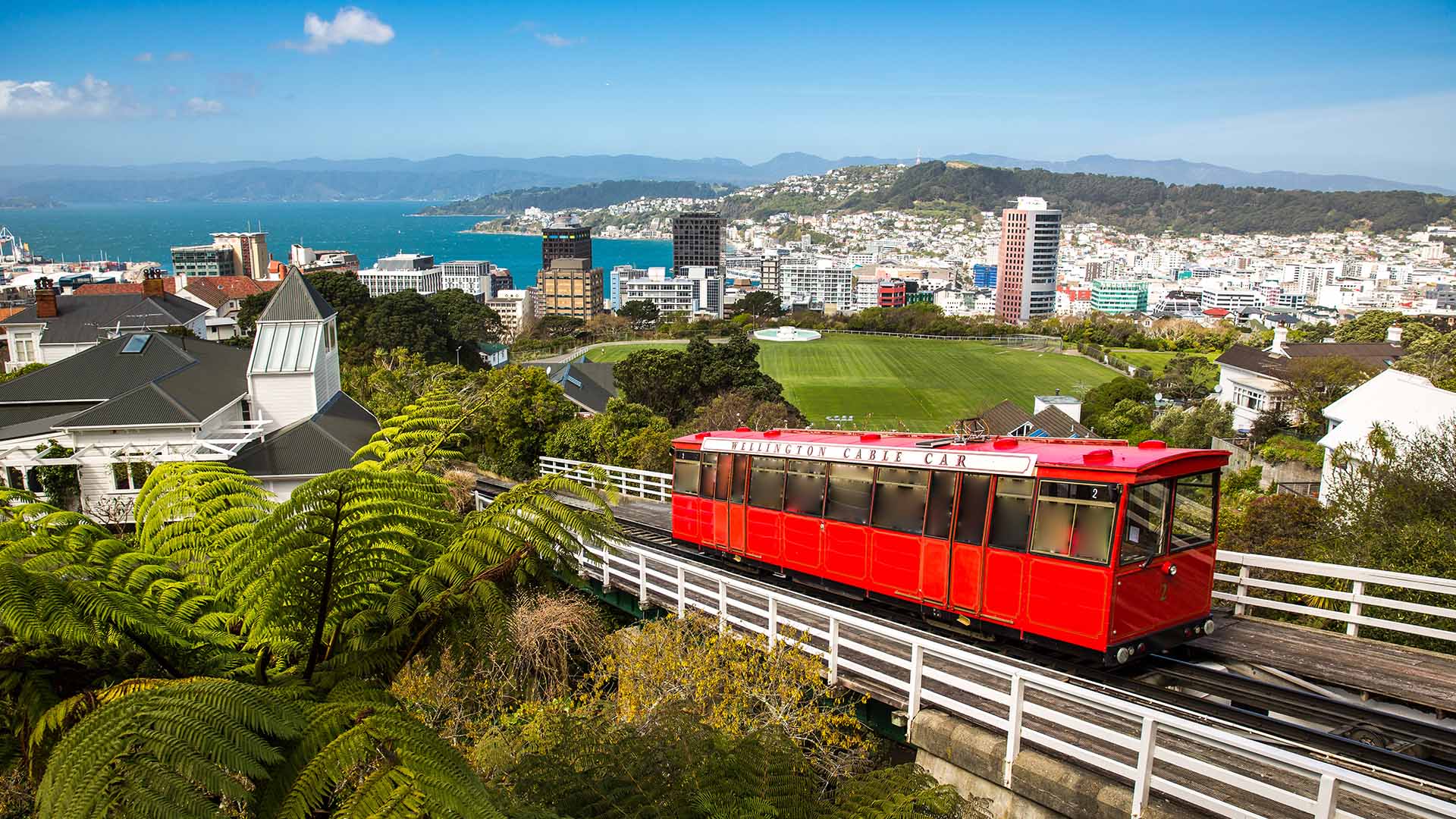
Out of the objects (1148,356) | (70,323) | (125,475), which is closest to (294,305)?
(125,475)

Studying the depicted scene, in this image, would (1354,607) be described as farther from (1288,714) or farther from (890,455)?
(890,455)

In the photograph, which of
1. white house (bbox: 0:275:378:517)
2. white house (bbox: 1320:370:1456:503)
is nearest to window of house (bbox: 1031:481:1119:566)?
white house (bbox: 1320:370:1456:503)

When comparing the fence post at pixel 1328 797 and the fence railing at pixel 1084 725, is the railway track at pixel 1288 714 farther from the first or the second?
the fence post at pixel 1328 797

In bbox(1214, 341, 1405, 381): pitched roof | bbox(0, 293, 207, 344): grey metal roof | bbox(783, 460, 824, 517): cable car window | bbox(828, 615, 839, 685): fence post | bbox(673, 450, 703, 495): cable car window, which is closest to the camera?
bbox(828, 615, 839, 685): fence post

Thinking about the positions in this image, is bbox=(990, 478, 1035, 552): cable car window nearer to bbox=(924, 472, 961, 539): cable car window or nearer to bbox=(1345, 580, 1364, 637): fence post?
bbox=(924, 472, 961, 539): cable car window

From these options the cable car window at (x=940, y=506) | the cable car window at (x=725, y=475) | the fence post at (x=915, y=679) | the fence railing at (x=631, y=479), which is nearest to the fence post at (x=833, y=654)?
the fence post at (x=915, y=679)
